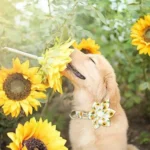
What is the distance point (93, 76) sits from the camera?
3330 millimetres

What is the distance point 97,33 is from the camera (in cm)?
448

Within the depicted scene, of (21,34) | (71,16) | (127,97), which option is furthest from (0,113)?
(127,97)

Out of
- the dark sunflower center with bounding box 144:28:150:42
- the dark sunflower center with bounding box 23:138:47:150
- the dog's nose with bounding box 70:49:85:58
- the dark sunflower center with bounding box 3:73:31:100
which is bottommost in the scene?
the dark sunflower center with bounding box 23:138:47:150

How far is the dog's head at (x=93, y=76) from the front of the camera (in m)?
3.28

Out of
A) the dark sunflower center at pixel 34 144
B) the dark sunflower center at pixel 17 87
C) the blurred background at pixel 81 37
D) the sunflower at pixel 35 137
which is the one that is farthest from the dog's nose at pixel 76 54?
the dark sunflower center at pixel 34 144

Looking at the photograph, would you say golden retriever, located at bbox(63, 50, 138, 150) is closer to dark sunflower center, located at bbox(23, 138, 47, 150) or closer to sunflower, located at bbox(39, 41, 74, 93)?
sunflower, located at bbox(39, 41, 74, 93)

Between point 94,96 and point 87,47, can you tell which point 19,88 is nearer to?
point 94,96

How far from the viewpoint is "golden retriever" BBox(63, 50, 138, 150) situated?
329 centimetres

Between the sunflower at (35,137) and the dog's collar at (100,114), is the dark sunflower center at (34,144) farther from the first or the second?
the dog's collar at (100,114)

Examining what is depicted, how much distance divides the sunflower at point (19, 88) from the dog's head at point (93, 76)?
286 millimetres

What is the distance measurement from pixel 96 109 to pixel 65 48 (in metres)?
0.51

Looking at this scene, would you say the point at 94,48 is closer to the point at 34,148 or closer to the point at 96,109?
the point at 96,109

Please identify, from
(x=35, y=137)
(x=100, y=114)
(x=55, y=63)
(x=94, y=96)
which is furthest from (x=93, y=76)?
(x=35, y=137)

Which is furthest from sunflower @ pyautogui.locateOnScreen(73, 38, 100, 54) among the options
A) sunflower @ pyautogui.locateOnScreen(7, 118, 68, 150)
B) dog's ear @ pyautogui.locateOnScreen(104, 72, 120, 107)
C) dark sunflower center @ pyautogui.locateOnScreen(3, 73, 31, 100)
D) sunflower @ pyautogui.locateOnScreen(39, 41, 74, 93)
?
sunflower @ pyautogui.locateOnScreen(7, 118, 68, 150)
